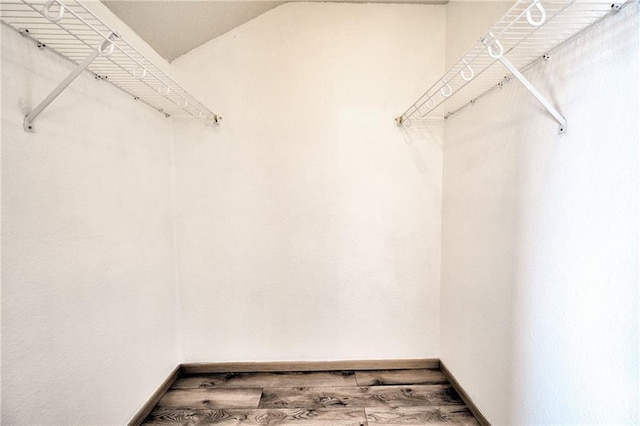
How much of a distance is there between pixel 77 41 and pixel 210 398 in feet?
5.89

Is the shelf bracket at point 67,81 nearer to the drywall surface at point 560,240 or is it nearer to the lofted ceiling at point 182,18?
the lofted ceiling at point 182,18

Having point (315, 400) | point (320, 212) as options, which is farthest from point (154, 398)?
point (320, 212)

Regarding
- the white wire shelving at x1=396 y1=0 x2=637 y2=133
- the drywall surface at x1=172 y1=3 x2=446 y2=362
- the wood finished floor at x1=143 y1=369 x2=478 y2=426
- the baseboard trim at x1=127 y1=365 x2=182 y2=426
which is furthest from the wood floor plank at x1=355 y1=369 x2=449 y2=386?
the white wire shelving at x1=396 y1=0 x2=637 y2=133

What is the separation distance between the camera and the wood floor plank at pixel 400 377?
1.63 metres

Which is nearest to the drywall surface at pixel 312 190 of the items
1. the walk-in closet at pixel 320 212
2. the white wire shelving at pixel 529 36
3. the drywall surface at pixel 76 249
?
the walk-in closet at pixel 320 212

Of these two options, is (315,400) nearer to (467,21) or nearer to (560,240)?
(560,240)

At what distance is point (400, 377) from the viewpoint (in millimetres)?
1673

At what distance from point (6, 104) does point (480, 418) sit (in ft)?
7.49

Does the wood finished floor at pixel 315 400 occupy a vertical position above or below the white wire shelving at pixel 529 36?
below

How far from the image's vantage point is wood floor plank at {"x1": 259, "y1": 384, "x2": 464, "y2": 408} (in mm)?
1454

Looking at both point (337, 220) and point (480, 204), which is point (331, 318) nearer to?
point (337, 220)

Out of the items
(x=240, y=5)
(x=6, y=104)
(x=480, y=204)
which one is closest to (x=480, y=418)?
(x=480, y=204)

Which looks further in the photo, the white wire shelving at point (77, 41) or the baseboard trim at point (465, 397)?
the baseboard trim at point (465, 397)

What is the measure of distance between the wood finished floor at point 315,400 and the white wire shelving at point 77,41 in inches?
59.2
